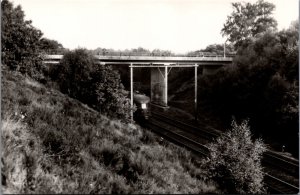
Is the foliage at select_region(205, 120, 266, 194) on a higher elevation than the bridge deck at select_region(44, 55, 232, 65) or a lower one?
lower

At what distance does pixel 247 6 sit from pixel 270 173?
46430 mm

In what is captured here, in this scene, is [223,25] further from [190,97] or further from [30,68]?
[30,68]

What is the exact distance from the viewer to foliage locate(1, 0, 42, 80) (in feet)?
77.7

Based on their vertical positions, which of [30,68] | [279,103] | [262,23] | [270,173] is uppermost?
[262,23]

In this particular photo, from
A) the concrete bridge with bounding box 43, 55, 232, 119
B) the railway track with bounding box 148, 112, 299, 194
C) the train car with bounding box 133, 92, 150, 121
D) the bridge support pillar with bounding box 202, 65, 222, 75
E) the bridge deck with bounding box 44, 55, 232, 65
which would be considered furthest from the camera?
the bridge support pillar with bounding box 202, 65, 222, 75

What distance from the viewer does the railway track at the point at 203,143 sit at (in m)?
17.3

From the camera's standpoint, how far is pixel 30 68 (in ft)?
82.7

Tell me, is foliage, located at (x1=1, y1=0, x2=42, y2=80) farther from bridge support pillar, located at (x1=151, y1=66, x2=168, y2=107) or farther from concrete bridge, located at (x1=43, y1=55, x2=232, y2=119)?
bridge support pillar, located at (x1=151, y1=66, x2=168, y2=107)

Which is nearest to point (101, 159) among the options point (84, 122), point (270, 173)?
point (84, 122)

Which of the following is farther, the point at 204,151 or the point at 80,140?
the point at 204,151

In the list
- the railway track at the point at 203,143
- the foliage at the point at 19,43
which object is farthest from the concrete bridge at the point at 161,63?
the foliage at the point at 19,43

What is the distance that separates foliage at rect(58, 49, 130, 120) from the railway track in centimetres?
559

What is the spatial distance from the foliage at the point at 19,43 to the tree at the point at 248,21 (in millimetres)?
41167

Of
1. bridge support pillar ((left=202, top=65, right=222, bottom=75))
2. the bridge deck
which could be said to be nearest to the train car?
the bridge deck
